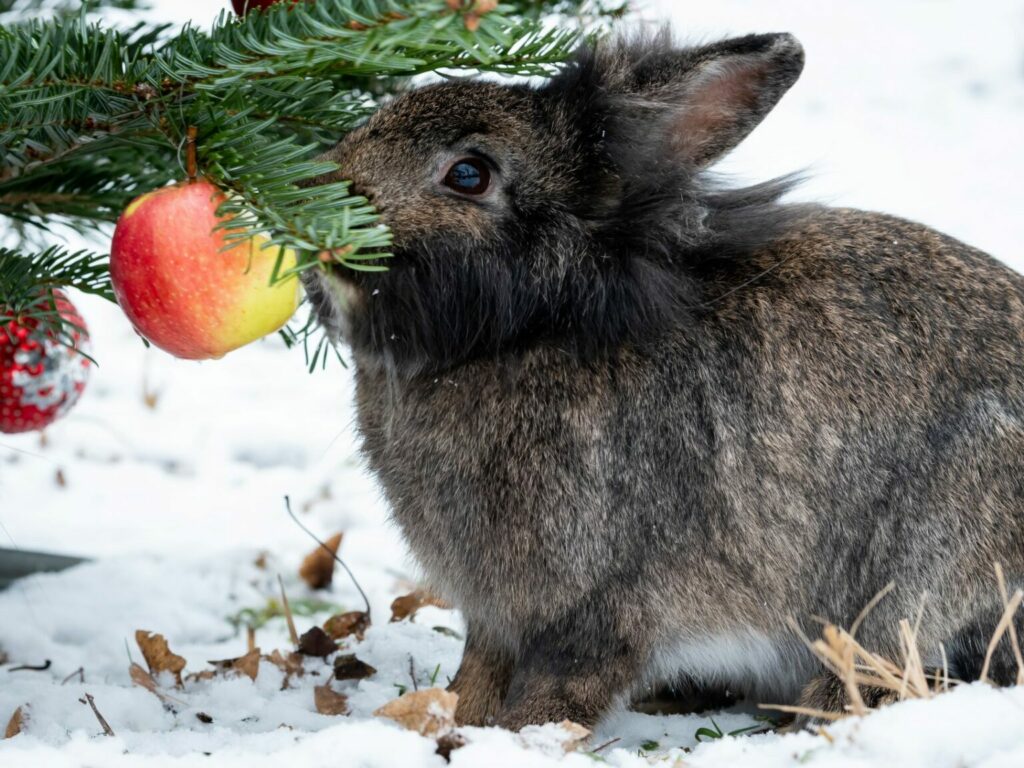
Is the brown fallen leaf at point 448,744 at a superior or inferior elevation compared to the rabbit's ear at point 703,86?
inferior

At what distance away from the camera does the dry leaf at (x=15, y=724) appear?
2.37m

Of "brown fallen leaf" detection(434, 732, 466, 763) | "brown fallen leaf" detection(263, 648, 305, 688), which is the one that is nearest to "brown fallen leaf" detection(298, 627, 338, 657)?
"brown fallen leaf" detection(263, 648, 305, 688)

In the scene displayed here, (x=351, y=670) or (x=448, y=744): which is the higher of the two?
(x=448, y=744)

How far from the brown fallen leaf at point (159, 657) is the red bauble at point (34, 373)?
0.59 metres

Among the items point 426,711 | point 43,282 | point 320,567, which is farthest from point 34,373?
point 320,567

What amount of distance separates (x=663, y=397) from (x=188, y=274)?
945 millimetres

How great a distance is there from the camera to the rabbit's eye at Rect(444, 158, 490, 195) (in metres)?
2.33

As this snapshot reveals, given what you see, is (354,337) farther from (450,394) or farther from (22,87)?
(22,87)

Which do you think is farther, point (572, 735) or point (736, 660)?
point (736, 660)

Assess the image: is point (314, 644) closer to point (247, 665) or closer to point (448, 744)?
point (247, 665)

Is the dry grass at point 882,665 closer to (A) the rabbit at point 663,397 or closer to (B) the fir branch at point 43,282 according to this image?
(A) the rabbit at point 663,397

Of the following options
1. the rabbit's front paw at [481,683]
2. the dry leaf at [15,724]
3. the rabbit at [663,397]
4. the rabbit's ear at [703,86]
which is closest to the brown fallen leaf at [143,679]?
the dry leaf at [15,724]

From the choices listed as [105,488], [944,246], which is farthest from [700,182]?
[105,488]

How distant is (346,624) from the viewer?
3.24m
